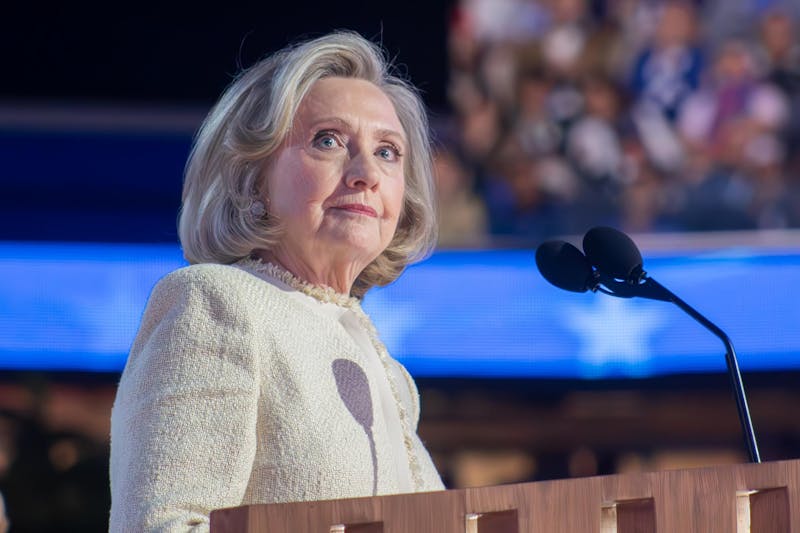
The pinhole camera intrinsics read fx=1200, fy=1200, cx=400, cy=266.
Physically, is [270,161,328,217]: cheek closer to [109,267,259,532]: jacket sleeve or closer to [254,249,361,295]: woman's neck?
[254,249,361,295]: woman's neck

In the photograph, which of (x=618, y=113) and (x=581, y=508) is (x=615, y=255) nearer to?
(x=581, y=508)

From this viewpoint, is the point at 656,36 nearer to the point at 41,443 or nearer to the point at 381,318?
the point at 381,318

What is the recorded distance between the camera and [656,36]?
4.54 meters

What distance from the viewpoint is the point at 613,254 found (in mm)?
1509

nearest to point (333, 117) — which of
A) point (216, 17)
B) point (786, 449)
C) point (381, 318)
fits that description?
point (381, 318)

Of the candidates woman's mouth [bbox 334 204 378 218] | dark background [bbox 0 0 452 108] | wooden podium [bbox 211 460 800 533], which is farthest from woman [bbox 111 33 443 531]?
dark background [bbox 0 0 452 108]

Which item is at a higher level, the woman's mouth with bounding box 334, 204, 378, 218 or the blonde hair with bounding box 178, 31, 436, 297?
the blonde hair with bounding box 178, 31, 436, 297

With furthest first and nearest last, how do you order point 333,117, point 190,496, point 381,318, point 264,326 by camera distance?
point 381,318 → point 333,117 → point 264,326 → point 190,496

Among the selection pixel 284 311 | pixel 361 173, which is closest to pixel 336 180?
pixel 361 173

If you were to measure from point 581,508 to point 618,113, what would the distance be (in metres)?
3.61

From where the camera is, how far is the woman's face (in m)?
1.47

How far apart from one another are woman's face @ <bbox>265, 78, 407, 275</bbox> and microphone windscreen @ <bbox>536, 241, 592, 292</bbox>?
0.68ft

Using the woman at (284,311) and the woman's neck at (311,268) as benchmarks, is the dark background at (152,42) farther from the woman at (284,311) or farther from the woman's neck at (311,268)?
the woman's neck at (311,268)

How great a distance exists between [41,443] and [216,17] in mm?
1646
